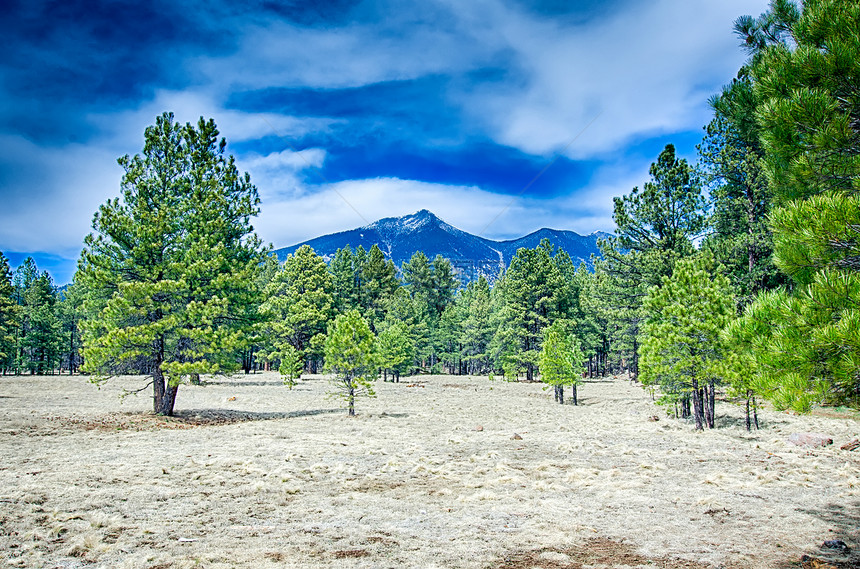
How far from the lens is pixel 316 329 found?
50438mm

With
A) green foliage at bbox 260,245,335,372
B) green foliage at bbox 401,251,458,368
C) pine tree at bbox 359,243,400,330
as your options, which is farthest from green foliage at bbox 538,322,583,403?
green foliage at bbox 401,251,458,368

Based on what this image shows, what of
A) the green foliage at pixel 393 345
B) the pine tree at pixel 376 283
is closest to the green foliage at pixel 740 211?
the green foliage at pixel 393 345

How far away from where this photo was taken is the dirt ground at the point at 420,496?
220 inches

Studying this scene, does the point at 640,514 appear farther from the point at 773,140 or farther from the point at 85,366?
the point at 85,366

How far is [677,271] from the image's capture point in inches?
633

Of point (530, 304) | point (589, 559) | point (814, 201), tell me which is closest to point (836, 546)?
point (589, 559)

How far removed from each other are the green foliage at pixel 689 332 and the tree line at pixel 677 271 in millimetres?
65

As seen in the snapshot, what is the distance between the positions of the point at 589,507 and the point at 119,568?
6463 millimetres

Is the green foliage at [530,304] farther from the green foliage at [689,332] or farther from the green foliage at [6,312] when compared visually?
the green foliage at [6,312]

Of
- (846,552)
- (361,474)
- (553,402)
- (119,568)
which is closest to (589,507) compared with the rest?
(846,552)

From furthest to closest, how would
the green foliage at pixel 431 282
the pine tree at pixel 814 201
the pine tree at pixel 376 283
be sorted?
the green foliage at pixel 431 282
the pine tree at pixel 376 283
the pine tree at pixel 814 201

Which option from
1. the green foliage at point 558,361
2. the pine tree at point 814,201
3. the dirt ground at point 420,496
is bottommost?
the dirt ground at point 420,496

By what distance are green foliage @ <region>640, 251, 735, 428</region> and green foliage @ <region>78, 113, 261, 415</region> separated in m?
14.4

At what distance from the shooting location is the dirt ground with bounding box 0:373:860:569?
558 centimetres
